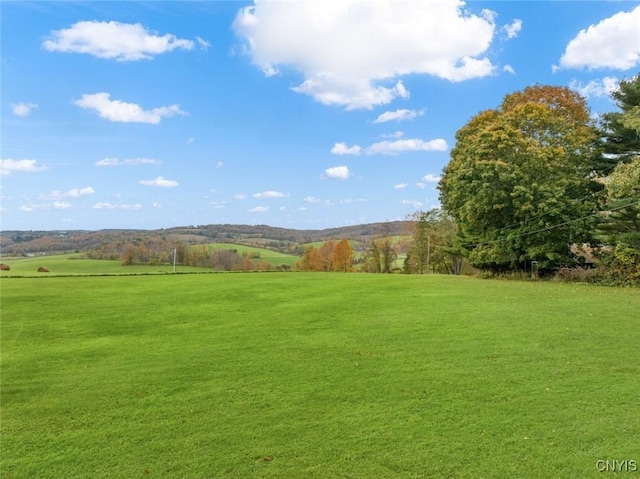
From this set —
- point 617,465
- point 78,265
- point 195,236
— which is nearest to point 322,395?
point 617,465

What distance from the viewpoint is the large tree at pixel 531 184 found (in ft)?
60.4

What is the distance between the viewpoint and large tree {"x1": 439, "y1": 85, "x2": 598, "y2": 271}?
1841 cm

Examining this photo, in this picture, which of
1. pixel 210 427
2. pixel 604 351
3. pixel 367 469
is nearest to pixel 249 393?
pixel 210 427

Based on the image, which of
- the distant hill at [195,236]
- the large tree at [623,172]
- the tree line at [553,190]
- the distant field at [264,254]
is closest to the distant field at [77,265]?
the distant hill at [195,236]

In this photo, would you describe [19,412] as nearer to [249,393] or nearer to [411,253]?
[249,393]

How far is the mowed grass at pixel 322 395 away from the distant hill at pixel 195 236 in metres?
27.0

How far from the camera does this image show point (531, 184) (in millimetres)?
18719

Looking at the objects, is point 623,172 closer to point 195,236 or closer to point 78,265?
point 78,265

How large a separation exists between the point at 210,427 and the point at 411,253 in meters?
38.1

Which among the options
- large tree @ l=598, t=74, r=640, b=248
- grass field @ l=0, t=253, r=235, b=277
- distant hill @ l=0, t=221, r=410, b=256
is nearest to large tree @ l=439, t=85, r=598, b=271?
large tree @ l=598, t=74, r=640, b=248

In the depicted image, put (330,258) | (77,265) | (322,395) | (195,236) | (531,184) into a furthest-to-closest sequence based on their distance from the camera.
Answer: (195,236) < (330,258) < (77,265) < (531,184) < (322,395)

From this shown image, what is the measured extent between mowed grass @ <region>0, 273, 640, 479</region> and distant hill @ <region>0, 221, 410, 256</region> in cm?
2697

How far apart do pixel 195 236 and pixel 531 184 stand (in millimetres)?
49968

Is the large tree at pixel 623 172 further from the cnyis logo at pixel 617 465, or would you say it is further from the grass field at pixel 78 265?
the grass field at pixel 78 265
